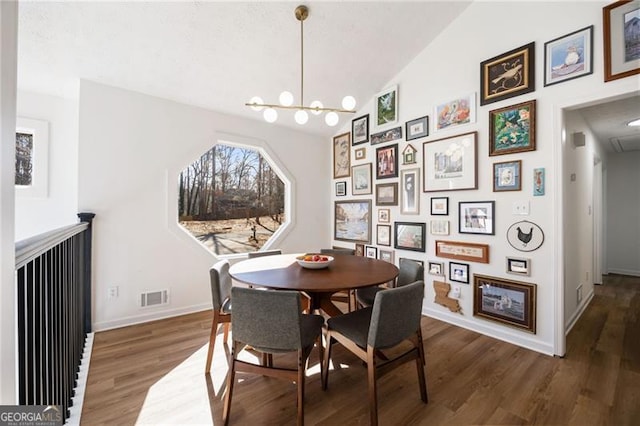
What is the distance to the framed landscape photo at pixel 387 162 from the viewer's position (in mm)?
3519

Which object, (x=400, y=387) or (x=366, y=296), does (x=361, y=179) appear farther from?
(x=400, y=387)

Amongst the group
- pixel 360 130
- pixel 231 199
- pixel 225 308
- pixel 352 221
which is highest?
pixel 360 130

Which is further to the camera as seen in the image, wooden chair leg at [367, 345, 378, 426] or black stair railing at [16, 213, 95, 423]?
wooden chair leg at [367, 345, 378, 426]

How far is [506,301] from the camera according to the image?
256 centimetres

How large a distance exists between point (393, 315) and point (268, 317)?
0.69 m

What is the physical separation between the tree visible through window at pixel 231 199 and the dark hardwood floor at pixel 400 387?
137cm

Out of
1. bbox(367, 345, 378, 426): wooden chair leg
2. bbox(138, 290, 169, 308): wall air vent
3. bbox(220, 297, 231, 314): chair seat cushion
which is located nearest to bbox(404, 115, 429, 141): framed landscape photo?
bbox(367, 345, 378, 426): wooden chair leg

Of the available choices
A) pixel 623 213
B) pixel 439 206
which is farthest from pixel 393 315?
pixel 623 213

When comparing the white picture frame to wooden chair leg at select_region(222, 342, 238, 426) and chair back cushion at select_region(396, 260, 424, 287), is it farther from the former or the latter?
chair back cushion at select_region(396, 260, 424, 287)

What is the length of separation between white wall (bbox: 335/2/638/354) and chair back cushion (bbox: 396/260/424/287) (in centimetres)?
95

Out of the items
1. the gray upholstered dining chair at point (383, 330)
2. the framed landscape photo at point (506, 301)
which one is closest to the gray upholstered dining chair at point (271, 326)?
the gray upholstered dining chair at point (383, 330)

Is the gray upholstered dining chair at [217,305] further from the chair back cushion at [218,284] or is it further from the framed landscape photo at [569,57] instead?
the framed landscape photo at [569,57]

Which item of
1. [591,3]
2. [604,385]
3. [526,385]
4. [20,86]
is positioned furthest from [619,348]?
[20,86]

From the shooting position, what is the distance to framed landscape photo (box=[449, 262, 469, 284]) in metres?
2.84
